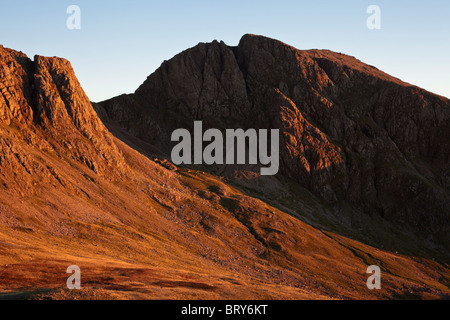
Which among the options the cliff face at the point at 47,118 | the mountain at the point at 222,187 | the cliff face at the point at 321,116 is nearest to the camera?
the mountain at the point at 222,187

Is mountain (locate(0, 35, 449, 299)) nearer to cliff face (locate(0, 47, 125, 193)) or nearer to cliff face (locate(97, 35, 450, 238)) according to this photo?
cliff face (locate(0, 47, 125, 193))

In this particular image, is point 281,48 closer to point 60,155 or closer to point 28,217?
point 60,155

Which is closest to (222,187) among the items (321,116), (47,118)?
(47,118)

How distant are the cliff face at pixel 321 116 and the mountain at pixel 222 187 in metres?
0.54

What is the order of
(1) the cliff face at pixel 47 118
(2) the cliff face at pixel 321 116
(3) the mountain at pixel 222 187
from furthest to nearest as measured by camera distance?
(2) the cliff face at pixel 321 116
(1) the cliff face at pixel 47 118
(3) the mountain at pixel 222 187

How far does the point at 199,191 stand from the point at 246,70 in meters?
Result: 76.6

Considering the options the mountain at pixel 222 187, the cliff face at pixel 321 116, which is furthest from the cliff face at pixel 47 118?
the cliff face at pixel 321 116

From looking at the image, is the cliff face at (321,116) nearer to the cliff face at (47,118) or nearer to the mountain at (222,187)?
the mountain at (222,187)

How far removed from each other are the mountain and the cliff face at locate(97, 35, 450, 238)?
537 mm

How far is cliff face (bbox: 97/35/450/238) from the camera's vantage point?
135375 millimetres

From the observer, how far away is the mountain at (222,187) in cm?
5806

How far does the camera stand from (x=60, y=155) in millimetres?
85875

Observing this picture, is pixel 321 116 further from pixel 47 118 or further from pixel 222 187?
pixel 47 118

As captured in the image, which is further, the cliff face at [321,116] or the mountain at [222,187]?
the cliff face at [321,116]
